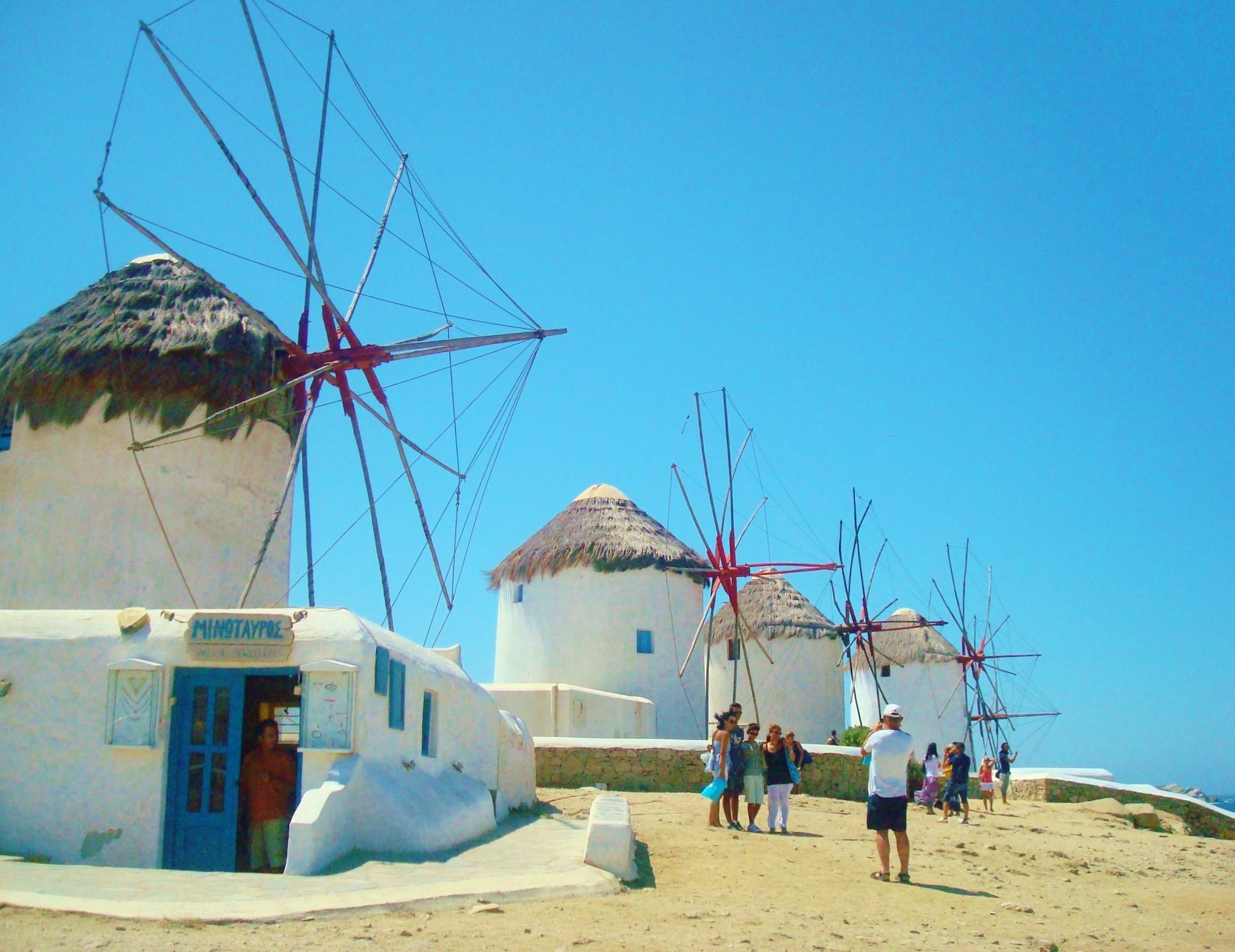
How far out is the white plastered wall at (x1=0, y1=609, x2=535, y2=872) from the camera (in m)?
9.23

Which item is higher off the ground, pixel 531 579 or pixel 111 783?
pixel 531 579

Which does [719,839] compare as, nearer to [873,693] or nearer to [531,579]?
[531,579]

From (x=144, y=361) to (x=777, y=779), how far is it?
376 inches

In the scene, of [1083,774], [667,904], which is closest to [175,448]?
[667,904]

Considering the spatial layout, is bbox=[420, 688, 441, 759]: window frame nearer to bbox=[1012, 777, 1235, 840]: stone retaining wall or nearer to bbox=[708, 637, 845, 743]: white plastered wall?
bbox=[1012, 777, 1235, 840]: stone retaining wall

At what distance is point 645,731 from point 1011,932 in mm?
17566

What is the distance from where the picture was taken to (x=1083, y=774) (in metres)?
29.6

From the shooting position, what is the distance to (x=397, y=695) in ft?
32.9

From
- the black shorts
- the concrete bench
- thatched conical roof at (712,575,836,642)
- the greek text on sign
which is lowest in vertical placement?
the concrete bench

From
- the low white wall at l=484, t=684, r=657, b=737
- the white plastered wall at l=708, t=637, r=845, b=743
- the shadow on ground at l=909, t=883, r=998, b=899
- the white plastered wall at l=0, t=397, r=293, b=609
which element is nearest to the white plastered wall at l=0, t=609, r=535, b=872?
the shadow on ground at l=909, t=883, r=998, b=899

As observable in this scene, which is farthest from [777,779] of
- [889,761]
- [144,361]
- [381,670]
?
[144,361]

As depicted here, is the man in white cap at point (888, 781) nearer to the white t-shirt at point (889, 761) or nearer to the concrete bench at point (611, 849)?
the white t-shirt at point (889, 761)

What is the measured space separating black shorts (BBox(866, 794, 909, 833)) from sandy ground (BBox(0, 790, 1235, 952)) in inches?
17.5

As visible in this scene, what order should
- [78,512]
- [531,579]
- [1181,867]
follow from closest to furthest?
1. [1181,867]
2. [78,512]
3. [531,579]
